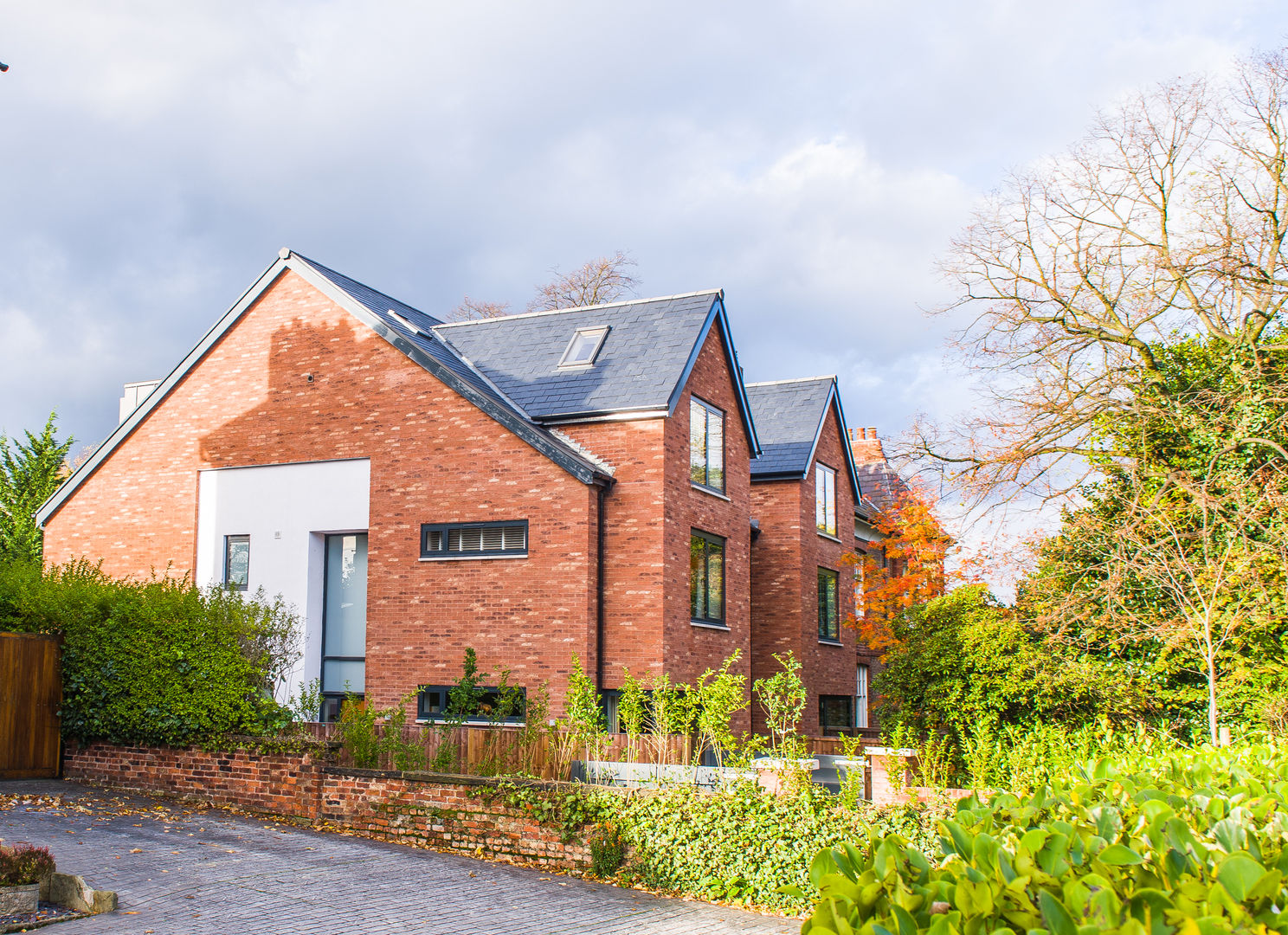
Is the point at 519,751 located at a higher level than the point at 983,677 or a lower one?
lower

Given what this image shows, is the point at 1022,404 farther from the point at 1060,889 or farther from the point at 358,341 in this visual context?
the point at 1060,889

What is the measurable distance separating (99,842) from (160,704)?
365 centimetres

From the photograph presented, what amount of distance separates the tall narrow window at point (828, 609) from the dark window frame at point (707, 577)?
6.79 m

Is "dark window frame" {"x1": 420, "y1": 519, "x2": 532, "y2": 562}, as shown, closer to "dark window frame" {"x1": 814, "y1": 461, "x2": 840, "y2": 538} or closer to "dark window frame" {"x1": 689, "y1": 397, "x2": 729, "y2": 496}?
"dark window frame" {"x1": 689, "y1": 397, "x2": 729, "y2": 496}

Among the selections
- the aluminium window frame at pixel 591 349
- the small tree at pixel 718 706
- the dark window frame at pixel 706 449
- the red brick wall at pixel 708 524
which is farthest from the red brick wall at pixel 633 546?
the small tree at pixel 718 706

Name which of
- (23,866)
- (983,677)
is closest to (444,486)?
(983,677)

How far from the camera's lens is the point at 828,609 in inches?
1132

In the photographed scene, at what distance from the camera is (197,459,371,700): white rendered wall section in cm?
2102

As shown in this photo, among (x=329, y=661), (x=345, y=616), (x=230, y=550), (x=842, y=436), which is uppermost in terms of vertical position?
(x=842, y=436)

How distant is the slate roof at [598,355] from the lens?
20.4 m

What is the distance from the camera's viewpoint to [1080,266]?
17969 millimetres

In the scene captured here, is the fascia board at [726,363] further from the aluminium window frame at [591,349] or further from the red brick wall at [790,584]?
the red brick wall at [790,584]

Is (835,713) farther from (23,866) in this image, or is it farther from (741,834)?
(23,866)

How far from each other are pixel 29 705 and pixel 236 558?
7089 millimetres
